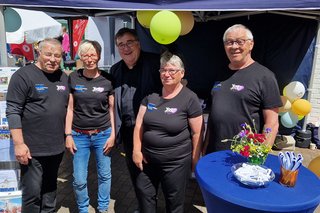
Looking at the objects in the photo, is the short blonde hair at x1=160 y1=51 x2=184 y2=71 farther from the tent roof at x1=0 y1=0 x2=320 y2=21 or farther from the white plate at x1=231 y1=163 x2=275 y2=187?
the white plate at x1=231 y1=163 x2=275 y2=187

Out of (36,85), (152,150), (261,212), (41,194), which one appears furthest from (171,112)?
(41,194)

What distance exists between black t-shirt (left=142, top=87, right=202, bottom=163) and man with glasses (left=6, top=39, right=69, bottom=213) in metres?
0.77

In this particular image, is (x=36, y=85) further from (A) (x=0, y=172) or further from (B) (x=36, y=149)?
(A) (x=0, y=172)

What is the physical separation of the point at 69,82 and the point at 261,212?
1.85 meters

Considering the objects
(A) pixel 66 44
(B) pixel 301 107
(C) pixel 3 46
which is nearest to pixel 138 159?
(C) pixel 3 46

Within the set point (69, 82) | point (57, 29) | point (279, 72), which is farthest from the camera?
point (57, 29)

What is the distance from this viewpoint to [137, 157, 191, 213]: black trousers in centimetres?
230

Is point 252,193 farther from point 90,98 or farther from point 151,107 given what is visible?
point 90,98

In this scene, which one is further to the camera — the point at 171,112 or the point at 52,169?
the point at 52,169

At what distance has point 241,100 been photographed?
219 cm

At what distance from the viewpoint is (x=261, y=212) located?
1.63m

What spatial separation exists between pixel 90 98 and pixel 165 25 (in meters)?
0.91

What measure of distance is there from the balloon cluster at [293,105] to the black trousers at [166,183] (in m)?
2.76

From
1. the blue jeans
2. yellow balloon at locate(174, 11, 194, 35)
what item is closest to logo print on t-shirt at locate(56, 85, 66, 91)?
the blue jeans
